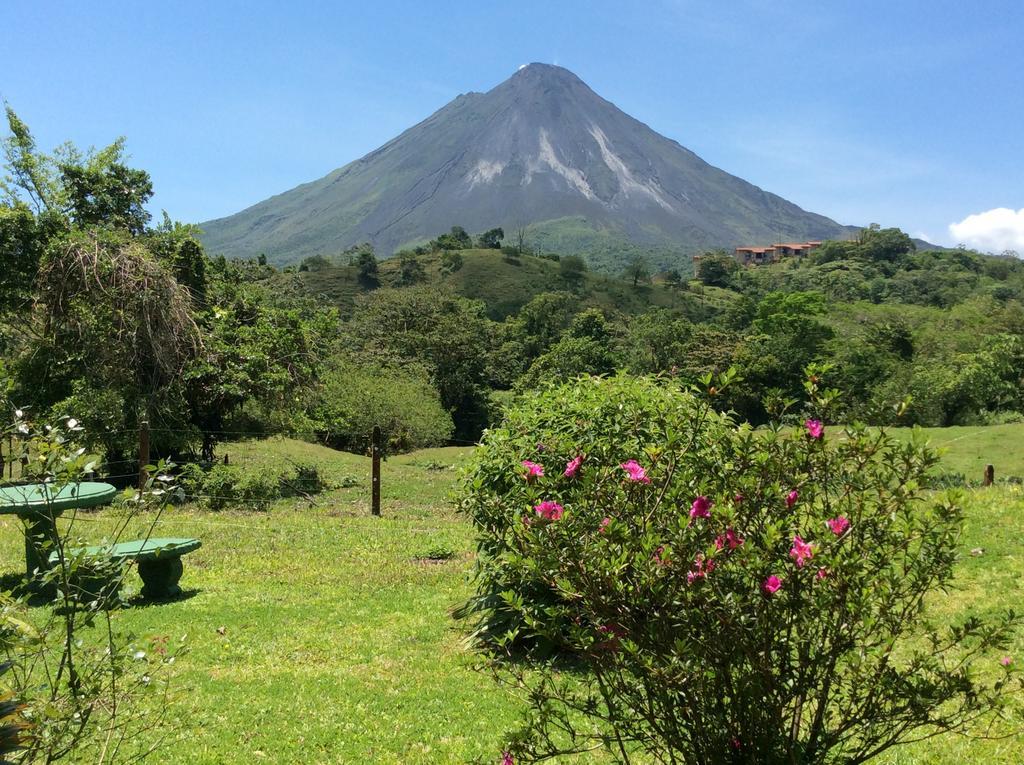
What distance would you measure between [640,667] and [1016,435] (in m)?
27.3

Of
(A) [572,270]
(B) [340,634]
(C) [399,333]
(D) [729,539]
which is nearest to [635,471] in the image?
(D) [729,539]

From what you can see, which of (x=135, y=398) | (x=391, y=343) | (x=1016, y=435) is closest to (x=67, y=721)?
(x=135, y=398)

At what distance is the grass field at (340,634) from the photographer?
13.8 ft

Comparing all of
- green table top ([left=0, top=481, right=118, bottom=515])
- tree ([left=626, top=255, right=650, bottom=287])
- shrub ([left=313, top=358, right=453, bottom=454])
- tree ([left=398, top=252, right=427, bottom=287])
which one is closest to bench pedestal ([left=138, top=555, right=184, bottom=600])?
green table top ([left=0, top=481, right=118, bottom=515])

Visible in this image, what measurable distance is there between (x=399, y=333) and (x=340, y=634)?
48.6m

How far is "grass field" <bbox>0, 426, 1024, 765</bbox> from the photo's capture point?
4.21 metres

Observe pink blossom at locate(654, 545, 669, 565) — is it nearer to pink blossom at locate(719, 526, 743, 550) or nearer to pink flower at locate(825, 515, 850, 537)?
pink blossom at locate(719, 526, 743, 550)

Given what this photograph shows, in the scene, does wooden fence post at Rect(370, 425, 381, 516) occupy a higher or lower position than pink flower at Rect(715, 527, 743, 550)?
lower

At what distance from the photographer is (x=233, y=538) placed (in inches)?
394

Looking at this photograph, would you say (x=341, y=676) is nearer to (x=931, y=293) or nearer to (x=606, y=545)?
(x=606, y=545)

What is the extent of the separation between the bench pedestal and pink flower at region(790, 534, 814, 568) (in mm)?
6281

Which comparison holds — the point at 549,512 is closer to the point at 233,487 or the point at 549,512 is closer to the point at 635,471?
the point at 635,471

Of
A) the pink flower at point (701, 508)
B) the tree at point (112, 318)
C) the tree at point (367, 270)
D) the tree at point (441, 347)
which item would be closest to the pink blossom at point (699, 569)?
the pink flower at point (701, 508)

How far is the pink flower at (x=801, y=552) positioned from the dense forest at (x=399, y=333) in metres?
0.57
